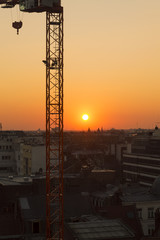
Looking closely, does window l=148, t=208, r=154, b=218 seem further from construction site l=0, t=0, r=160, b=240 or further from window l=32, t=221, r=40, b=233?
window l=32, t=221, r=40, b=233

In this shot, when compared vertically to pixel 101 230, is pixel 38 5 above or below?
above

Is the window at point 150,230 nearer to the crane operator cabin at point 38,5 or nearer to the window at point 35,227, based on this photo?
the window at point 35,227

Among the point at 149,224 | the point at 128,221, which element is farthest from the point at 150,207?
the point at 128,221

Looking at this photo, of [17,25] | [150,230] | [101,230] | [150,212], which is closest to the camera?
[101,230]

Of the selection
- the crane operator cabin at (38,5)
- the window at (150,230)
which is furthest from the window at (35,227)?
the crane operator cabin at (38,5)

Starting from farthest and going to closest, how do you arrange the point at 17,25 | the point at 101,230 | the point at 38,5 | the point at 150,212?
the point at 150,212 → the point at 17,25 → the point at 38,5 → the point at 101,230

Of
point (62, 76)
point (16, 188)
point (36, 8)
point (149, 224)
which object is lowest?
point (149, 224)

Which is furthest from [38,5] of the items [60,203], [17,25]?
[60,203]

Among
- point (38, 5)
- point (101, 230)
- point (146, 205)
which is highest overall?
point (38, 5)

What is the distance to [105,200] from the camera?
79688 millimetres

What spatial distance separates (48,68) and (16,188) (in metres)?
19.5

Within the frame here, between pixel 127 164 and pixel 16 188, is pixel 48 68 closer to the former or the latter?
pixel 16 188

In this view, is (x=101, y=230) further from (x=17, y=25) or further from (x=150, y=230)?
(x=17, y=25)

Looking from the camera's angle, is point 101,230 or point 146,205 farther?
point 146,205
